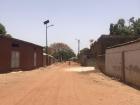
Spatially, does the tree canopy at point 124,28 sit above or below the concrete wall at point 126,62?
above

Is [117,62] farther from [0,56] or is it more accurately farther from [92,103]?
[92,103]

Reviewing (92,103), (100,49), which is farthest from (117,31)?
(92,103)

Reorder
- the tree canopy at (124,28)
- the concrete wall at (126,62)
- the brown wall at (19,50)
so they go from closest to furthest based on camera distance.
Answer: the concrete wall at (126,62), the brown wall at (19,50), the tree canopy at (124,28)

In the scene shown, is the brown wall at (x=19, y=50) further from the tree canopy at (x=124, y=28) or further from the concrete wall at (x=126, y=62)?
the tree canopy at (x=124, y=28)

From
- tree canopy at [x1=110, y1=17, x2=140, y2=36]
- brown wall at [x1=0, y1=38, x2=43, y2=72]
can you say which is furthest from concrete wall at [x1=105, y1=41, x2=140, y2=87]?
tree canopy at [x1=110, y1=17, x2=140, y2=36]

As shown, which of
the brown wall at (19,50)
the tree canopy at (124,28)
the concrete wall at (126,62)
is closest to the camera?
the concrete wall at (126,62)

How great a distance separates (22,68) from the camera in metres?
43.1

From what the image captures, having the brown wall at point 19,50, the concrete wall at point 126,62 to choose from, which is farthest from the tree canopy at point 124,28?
the concrete wall at point 126,62

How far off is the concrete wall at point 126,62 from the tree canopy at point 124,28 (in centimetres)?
5836

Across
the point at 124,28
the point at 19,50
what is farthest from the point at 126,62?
the point at 124,28

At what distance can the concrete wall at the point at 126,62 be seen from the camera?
2073 centimetres

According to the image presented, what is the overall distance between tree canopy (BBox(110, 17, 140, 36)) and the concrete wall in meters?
58.4

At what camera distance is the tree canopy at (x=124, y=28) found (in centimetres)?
8924

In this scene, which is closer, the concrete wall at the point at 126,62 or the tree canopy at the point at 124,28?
the concrete wall at the point at 126,62
